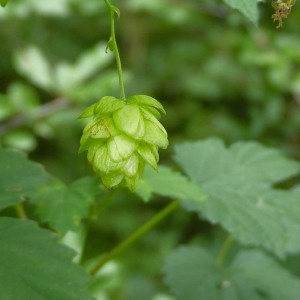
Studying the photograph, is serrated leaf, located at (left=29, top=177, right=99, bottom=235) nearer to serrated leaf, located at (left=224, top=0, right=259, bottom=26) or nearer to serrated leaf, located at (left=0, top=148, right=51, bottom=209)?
serrated leaf, located at (left=0, top=148, right=51, bottom=209)

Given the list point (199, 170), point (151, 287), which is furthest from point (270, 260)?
point (151, 287)

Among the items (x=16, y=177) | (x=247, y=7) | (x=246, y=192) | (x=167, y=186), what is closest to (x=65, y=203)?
(x=16, y=177)

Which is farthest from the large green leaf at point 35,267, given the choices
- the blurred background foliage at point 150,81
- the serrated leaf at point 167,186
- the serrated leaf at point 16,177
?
the blurred background foliage at point 150,81

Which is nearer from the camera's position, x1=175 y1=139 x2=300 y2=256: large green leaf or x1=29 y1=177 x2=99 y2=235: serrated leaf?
x1=29 y1=177 x2=99 y2=235: serrated leaf

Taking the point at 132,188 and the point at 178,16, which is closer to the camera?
the point at 132,188

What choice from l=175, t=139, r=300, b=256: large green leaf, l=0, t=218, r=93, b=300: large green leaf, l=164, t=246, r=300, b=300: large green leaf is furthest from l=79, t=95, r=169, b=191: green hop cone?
l=164, t=246, r=300, b=300: large green leaf

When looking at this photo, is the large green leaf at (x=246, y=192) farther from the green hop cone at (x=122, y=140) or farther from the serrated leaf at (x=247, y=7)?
the serrated leaf at (x=247, y=7)

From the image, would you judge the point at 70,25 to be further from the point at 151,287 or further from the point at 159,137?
the point at 159,137
